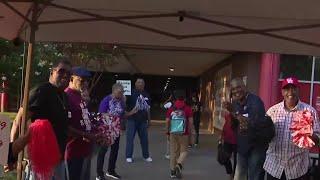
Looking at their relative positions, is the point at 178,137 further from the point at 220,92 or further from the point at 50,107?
the point at 220,92

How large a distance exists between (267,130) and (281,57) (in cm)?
1119

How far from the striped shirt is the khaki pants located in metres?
5.02

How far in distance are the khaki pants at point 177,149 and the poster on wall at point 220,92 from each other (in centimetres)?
947

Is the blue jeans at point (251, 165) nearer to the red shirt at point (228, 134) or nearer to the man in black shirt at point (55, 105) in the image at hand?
the red shirt at point (228, 134)

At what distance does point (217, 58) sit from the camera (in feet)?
75.3

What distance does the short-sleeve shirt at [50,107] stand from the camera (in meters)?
5.40

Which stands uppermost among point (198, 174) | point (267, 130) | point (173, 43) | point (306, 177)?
point (173, 43)

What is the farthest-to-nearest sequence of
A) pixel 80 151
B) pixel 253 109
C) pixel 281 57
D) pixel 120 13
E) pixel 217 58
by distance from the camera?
1. pixel 217 58
2. pixel 281 57
3. pixel 253 109
4. pixel 80 151
5. pixel 120 13

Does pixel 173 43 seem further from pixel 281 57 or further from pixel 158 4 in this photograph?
pixel 281 57

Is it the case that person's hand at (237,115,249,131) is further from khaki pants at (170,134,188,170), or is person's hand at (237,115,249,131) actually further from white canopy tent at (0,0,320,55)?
khaki pants at (170,134,188,170)

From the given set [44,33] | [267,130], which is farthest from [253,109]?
[44,33]

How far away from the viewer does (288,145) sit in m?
6.18

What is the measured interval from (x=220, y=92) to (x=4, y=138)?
760 inches

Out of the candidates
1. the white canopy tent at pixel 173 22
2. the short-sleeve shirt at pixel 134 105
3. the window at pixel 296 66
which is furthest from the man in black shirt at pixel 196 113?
the white canopy tent at pixel 173 22
